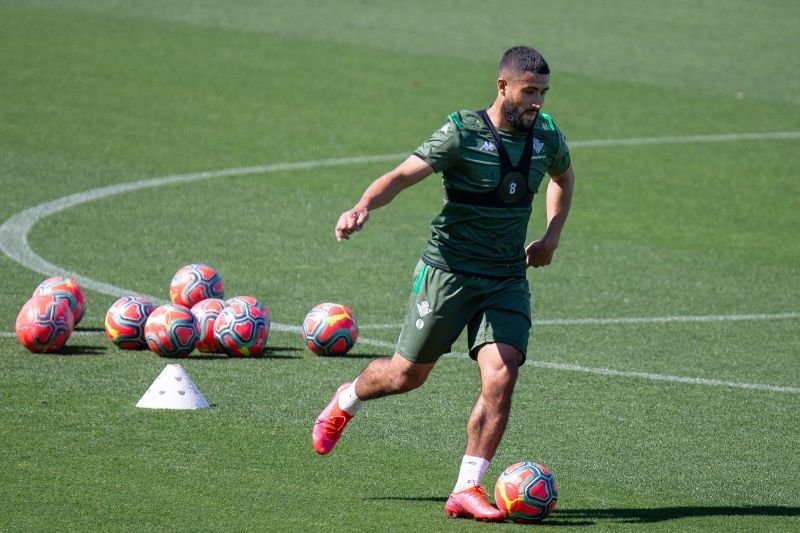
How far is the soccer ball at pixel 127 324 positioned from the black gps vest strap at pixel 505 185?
4.00 meters

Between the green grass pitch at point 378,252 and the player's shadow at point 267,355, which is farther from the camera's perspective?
the player's shadow at point 267,355

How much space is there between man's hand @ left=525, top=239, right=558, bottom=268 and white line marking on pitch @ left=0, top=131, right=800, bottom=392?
10.2 feet

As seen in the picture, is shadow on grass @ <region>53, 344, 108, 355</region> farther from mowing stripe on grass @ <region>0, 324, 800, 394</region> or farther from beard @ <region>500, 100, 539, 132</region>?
beard @ <region>500, 100, 539, 132</region>

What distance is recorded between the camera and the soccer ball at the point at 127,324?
1123 cm

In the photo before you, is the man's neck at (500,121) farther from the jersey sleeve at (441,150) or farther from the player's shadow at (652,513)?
the player's shadow at (652,513)

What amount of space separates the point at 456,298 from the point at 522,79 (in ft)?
4.02

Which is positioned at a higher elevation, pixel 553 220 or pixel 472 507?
pixel 553 220

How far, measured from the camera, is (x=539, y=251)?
27.1 ft

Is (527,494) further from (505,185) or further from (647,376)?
(647,376)

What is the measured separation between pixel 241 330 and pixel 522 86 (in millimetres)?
4001

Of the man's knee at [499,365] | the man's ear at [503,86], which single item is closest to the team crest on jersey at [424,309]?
the man's knee at [499,365]

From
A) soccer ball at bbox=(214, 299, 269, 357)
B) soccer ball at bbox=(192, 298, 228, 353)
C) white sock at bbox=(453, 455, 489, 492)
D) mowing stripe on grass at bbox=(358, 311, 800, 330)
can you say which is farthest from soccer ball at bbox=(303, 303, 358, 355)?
white sock at bbox=(453, 455, 489, 492)

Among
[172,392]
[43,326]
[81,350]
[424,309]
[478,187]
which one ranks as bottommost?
[81,350]

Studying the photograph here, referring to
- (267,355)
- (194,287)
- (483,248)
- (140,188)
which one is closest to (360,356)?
(267,355)
